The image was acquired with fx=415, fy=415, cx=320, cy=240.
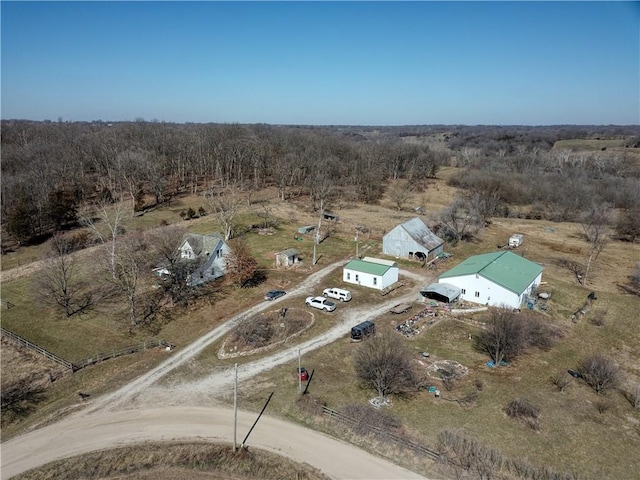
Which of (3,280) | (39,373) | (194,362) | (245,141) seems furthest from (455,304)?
(245,141)

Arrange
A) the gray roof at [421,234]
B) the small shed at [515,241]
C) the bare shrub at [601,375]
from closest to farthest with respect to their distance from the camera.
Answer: the bare shrub at [601,375], the gray roof at [421,234], the small shed at [515,241]

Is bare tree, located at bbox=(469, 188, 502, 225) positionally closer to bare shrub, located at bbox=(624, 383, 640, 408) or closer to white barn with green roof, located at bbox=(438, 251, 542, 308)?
white barn with green roof, located at bbox=(438, 251, 542, 308)

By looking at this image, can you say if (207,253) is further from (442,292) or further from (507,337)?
(507,337)

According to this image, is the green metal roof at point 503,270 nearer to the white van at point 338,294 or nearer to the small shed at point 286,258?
the white van at point 338,294

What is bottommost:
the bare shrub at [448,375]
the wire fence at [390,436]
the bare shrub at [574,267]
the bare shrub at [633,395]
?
the bare shrub at [574,267]

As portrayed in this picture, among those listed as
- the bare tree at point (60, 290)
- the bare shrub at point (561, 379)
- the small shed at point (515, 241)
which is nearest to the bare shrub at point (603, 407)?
the bare shrub at point (561, 379)

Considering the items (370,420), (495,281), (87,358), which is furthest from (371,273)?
(87,358)

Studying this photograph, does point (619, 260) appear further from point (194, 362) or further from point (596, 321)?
point (194, 362)
